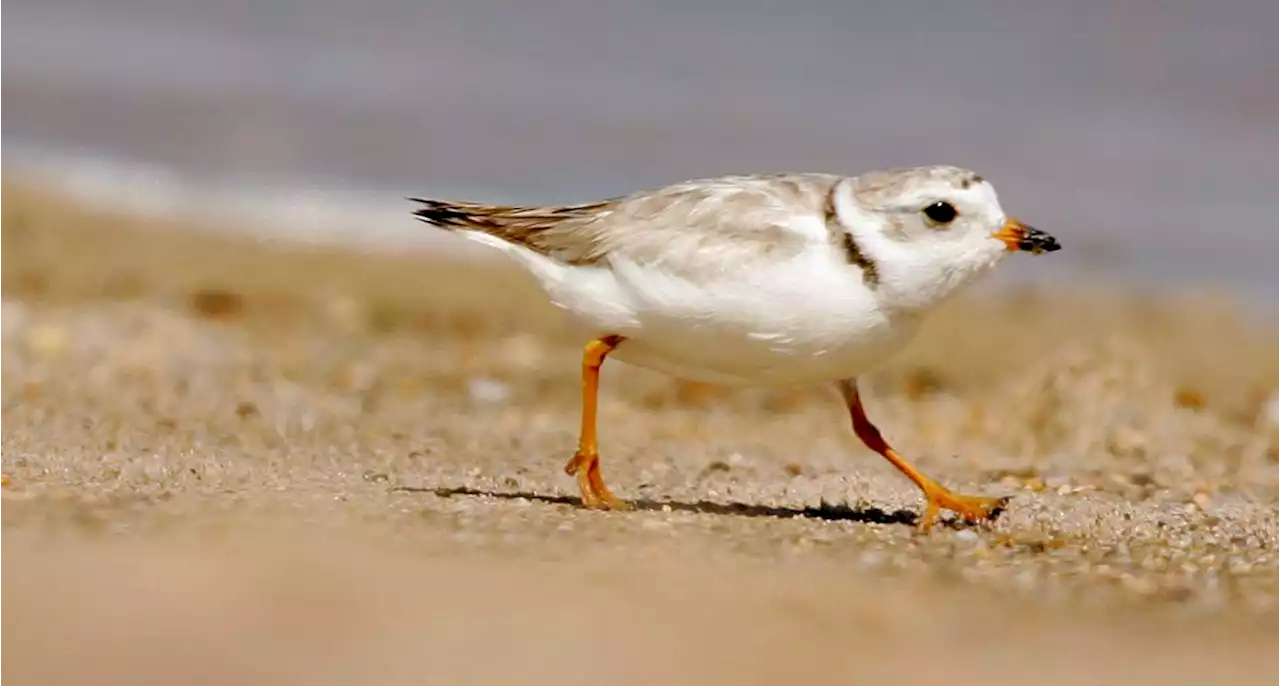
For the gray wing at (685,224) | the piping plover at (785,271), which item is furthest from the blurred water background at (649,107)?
the piping plover at (785,271)

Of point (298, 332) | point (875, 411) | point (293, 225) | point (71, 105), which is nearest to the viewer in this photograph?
point (875, 411)

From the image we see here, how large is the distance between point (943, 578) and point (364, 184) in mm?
7157

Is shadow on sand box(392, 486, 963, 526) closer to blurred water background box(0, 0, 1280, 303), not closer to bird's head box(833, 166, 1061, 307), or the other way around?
bird's head box(833, 166, 1061, 307)

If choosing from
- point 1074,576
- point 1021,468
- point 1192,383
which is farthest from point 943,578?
point 1192,383

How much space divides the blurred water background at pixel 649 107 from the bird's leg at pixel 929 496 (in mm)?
5161

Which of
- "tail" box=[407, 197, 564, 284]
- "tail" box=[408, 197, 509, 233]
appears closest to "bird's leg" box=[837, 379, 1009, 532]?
"tail" box=[407, 197, 564, 284]

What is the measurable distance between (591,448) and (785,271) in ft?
2.54

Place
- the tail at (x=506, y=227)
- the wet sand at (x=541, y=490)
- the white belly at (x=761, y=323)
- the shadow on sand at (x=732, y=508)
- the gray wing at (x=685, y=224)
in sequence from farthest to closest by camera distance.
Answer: the tail at (x=506, y=227) → the shadow on sand at (x=732, y=508) → the gray wing at (x=685, y=224) → the white belly at (x=761, y=323) → the wet sand at (x=541, y=490)

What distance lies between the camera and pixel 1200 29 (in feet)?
43.5

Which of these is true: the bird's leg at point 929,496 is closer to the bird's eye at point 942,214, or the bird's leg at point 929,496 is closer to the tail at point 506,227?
the bird's eye at point 942,214

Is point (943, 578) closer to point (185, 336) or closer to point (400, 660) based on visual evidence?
point (400, 660)

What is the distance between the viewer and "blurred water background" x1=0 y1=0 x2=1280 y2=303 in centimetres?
1073

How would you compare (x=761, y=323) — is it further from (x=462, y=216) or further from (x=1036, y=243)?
(x=462, y=216)

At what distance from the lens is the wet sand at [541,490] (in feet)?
11.5
